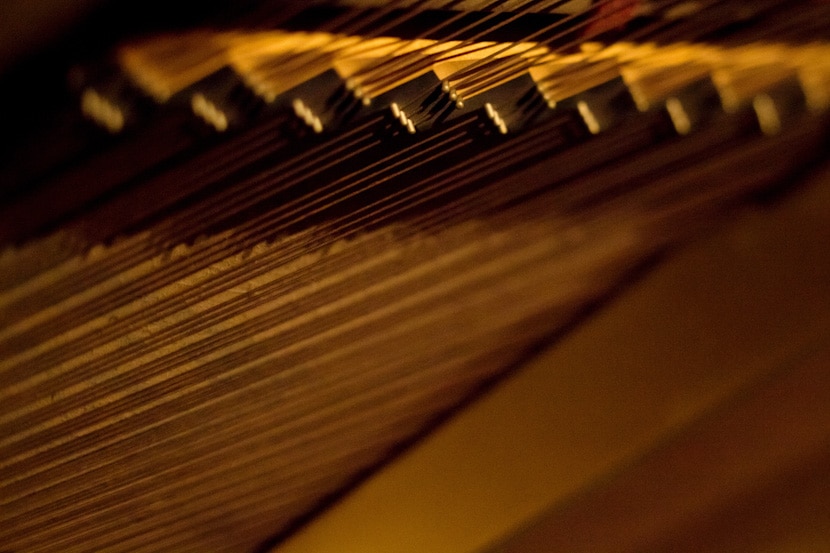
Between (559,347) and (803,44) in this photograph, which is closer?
(803,44)

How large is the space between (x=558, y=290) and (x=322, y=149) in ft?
2.71

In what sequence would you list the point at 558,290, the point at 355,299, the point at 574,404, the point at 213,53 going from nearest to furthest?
the point at 213,53, the point at 574,404, the point at 355,299, the point at 558,290

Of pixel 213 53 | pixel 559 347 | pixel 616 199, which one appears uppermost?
pixel 213 53

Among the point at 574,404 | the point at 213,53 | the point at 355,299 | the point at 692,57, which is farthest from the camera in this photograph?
the point at 355,299

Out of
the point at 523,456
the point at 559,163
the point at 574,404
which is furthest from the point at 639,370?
the point at 559,163

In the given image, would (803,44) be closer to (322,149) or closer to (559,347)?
(559,347)

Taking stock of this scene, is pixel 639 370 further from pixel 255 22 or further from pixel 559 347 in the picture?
pixel 255 22

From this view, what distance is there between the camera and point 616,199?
178 cm

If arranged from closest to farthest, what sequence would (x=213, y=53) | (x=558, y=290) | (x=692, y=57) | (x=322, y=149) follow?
(x=213, y=53) → (x=322, y=149) → (x=692, y=57) → (x=558, y=290)

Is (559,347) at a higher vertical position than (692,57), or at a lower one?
lower

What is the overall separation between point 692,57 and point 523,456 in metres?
0.99

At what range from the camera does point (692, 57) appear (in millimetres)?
1486

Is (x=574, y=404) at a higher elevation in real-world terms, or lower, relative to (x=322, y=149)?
lower

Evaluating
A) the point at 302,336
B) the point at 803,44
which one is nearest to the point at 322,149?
the point at 302,336
